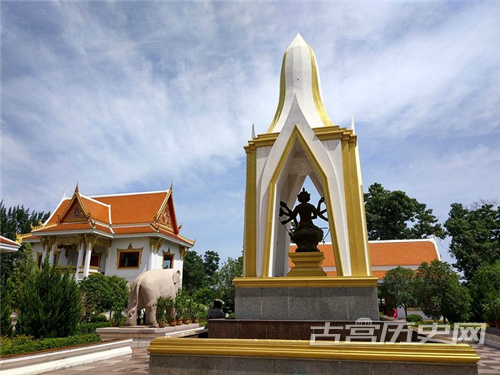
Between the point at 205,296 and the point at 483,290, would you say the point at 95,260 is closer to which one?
the point at 205,296

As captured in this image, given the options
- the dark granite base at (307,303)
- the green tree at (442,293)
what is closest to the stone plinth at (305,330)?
the dark granite base at (307,303)

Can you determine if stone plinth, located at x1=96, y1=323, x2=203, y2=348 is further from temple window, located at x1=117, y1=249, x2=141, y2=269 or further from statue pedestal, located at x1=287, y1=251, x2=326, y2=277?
temple window, located at x1=117, y1=249, x2=141, y2=269

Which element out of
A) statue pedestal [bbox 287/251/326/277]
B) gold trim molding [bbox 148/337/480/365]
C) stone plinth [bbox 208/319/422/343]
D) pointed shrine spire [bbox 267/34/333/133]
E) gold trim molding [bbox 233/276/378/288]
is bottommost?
gold trim molding [bbox 148/337/480/365]

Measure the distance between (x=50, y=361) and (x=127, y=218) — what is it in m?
20.1

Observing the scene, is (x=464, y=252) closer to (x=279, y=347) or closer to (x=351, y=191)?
(x=351, y=191)

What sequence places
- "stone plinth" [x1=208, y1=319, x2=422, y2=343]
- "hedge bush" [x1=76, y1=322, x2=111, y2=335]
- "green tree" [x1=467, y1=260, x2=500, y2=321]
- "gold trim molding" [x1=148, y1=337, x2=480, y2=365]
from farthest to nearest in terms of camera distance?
"green tree" [x1=467, y1=260, x2=500, y2=321] < "hedge bush" [x1=76, y1=322, x2=111, y2=335] < "stone plinth" [x1=208, y1=319, x2=422, y2=343] < "gold trim molding" [x1=148, y1=337, x2=480, y2=365]

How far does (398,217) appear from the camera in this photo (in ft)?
130

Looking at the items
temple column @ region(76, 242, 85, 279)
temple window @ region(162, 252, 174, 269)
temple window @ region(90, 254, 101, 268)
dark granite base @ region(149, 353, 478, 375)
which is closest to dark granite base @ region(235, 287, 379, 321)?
dark granite base @ region(149, 353, 478, 375)

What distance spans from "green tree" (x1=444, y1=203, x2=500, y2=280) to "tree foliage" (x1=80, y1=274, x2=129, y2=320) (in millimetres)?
27462

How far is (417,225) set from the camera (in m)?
40.0

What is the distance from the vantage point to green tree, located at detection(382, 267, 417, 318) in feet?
63.4

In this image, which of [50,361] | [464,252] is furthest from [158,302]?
[464,252]

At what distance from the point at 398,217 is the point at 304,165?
35.6m

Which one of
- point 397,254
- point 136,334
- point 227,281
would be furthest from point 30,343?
point 397,254
